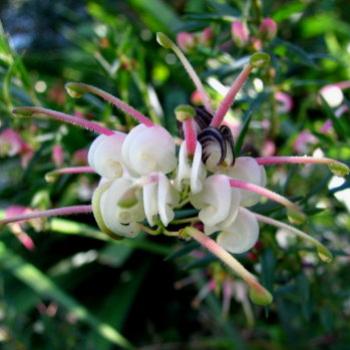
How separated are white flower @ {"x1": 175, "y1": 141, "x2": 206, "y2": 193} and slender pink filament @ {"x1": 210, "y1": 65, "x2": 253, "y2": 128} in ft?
0.08

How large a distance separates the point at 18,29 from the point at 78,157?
6.33ft

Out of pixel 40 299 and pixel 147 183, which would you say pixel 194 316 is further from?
pixel 147 183

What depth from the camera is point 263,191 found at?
33 centimetres

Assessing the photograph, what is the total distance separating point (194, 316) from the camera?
1.18 meters

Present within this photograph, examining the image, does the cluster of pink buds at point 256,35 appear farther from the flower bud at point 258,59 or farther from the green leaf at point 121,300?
the green leaf at point 121,300

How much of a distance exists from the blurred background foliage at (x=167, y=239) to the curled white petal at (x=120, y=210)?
0.36ft

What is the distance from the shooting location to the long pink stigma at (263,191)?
32cm

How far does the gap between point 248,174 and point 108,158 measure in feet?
0.25

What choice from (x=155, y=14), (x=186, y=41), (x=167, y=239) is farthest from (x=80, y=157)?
(x=155, y=14)

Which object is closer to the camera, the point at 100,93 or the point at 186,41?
the point at 100,93

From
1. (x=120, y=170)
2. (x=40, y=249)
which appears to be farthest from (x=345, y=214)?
(x=40, y=249)

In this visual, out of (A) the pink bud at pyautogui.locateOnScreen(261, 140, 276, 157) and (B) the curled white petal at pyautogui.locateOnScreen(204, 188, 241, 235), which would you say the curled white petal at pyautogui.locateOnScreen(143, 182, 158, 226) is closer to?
(B) the curled white petal at pyautogui.locateOnScreen(204, 188, 241, 235)

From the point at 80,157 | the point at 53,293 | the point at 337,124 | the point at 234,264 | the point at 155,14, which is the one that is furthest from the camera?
the point at 155,14

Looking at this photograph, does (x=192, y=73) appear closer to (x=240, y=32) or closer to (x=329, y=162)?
(x=329, y=162)
